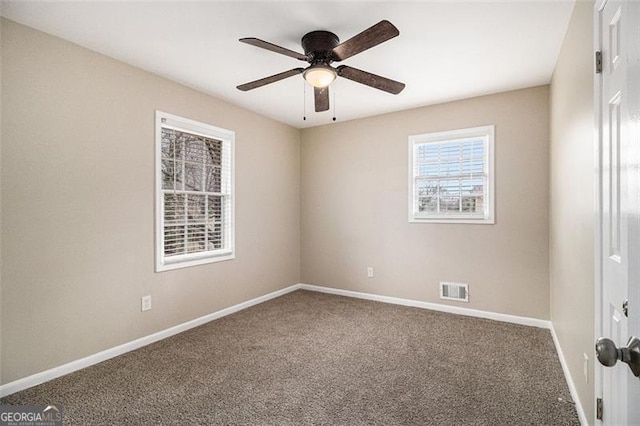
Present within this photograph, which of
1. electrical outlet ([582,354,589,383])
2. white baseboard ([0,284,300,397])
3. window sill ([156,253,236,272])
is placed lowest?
white baseboard ([0,284,300,397])

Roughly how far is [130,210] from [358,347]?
2.42 m

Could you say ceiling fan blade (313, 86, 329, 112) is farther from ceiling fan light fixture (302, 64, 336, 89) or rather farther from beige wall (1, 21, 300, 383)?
beige wall (1, 21, 300, 383)

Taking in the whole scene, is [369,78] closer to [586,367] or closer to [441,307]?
[586,367]

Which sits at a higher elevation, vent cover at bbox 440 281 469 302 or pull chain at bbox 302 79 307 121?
pull chain at bbox 302 79 307 121

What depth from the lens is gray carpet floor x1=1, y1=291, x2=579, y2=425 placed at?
1994mm

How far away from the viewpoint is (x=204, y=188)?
370cm

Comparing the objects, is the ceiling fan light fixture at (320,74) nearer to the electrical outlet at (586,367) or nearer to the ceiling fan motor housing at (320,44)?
the ceiling fan motor housing at (320,44)

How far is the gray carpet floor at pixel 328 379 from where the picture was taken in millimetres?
1994

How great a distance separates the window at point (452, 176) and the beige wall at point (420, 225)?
10 centimetres

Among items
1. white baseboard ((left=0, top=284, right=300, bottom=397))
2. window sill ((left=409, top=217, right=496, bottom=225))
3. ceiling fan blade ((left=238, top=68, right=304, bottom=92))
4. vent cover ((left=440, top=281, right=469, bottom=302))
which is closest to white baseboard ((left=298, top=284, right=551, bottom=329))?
vent cover ((left=440, top=281, right=469, bottom=302))

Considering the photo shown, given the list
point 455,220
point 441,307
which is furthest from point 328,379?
point 455,220

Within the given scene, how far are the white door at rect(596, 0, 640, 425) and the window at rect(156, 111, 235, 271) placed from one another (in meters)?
3.29

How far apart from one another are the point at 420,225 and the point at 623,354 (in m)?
3.42

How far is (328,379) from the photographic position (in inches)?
95.2
